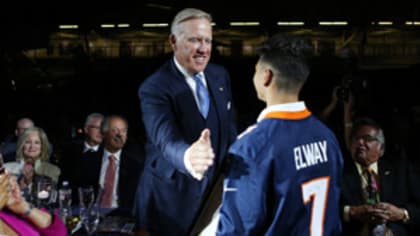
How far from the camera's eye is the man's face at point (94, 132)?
4191mm

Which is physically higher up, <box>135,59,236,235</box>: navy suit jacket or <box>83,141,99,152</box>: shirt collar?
<box>135,59,236,235</box>: navy suit jacket

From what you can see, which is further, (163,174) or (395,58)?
(395,58)

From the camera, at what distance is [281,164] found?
1545 millimetres

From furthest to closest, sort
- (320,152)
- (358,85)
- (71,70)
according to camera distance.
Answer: (71,70) → (358,85) → (320,152)

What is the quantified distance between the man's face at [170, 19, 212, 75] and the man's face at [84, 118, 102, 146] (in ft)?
7.87

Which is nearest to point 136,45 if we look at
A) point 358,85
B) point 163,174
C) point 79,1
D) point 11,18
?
point 79,1

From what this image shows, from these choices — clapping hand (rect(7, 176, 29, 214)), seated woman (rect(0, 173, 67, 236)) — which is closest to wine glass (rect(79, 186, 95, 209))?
seated woman (rect(0, 173, 67, 236))

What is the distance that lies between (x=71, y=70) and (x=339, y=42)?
388 centimetres

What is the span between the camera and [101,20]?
6.42 metres

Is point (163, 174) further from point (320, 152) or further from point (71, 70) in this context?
point (71, 70)

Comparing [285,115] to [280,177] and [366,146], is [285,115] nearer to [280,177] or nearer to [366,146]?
[280,177]

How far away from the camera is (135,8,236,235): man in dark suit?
1895mm

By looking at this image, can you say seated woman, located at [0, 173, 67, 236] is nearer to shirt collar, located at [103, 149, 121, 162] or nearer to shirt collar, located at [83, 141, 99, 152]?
shirt collar, located at [103, 149, 121, 162]

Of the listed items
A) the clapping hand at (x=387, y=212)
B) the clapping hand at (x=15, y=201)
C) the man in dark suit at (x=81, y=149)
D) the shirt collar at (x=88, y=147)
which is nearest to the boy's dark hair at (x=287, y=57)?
the clapping hand at (x=15, y=201)
